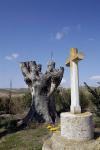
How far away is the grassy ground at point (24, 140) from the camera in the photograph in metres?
11.1

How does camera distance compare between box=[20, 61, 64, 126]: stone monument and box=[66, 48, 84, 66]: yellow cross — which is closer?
box=[66, 48, 84, 66]: yellow cross

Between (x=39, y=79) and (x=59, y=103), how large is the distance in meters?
6.59

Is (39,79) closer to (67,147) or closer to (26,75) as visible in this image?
(26,75)

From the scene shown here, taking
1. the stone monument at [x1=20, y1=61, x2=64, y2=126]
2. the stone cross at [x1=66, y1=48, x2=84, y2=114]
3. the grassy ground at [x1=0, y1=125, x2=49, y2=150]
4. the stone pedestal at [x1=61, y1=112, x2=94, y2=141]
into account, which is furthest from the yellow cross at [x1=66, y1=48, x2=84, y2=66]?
the stone monument at [x1=20, y1=61, x2=64, y2=126]

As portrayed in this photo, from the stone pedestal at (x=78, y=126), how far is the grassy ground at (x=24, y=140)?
277 cm

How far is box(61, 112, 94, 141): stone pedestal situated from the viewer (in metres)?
8.06

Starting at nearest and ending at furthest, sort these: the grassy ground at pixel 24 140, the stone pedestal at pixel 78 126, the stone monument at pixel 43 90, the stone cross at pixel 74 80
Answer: the stone pedestal at pixel 78 126, the stone cross at pixel 74 80, the grassy ground at pixel 24 140, the stone monument at pixel 43 90

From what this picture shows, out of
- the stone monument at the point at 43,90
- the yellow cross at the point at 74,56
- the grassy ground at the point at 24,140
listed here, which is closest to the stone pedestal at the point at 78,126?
the yellow cross at the point at 74,56

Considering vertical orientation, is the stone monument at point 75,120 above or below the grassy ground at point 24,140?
above

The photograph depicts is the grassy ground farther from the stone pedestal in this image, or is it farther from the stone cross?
the stone cross

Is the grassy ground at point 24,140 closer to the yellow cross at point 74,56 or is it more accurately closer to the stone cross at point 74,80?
the stone cross at point 74,80

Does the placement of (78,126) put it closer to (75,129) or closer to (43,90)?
(75,129)

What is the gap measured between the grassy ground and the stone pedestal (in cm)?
277

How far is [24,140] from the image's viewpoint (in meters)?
12.3
